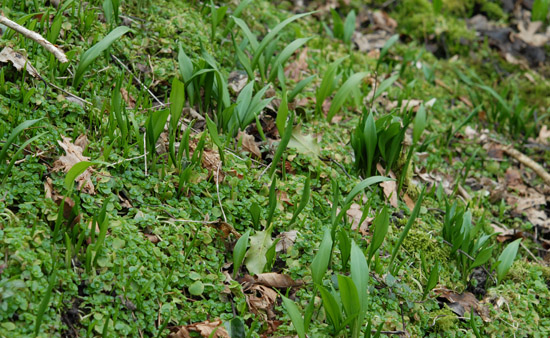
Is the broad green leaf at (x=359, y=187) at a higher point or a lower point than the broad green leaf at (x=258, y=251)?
higher

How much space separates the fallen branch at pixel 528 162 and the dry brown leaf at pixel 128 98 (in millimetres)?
2953

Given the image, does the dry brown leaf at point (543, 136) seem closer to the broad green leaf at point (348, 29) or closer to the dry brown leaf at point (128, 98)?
the broad green leaf at point (348, 29)

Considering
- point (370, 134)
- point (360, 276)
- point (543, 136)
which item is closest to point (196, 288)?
point (360, 276)

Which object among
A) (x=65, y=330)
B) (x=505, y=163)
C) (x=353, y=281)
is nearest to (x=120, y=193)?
(x=65, y=330)

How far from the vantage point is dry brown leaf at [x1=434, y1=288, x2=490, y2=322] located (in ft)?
8.70

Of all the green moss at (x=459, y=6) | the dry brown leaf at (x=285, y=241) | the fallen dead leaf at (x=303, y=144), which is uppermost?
the green moss at (x=459, y=6)

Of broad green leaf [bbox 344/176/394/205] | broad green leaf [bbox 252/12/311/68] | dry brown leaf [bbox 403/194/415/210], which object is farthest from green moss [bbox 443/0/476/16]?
broad green leaf [bbox 344/176/394/205]

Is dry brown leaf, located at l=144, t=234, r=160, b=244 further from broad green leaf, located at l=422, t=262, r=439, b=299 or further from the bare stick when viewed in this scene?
broad green leaf, located at l=422, t=262, r=439, b=299

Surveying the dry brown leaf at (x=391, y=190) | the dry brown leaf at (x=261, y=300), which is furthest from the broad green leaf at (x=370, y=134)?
the dry brown leaf at (x=261, y=300)

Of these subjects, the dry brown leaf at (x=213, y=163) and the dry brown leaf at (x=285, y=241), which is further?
the dry brown leaf at (x=213, y=163)

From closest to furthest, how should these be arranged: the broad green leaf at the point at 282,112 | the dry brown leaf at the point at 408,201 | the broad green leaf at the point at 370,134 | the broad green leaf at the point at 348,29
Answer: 1. the broad green leaf at the point at 282,112
2. the broad green leaf at the point at 370,134
3. the dry brown leaf at the point at 408,201
4. the broad green leaf at the point at 348,29

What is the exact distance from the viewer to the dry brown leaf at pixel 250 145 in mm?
3072

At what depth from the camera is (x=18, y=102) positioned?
260cm

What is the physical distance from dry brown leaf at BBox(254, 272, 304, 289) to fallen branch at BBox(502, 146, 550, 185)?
2598mm
